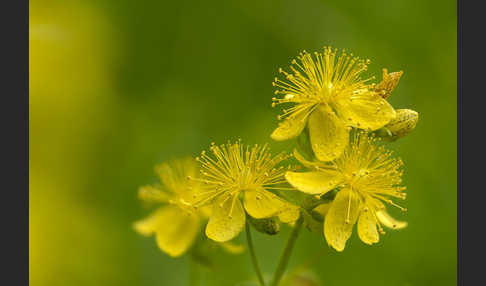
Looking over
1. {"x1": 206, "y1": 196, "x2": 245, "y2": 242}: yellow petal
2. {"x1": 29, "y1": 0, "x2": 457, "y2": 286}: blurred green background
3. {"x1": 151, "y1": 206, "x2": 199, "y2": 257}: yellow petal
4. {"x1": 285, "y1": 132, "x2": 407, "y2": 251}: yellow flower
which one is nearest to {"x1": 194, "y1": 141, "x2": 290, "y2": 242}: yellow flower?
{"x1": 206, "y1": 196, "x2": 245, "y2": 242}: yellow petal

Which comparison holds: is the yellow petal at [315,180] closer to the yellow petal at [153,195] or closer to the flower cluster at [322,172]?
the flower cluster at [322,172]

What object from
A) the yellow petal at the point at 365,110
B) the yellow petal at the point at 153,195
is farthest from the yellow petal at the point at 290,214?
the yellow petal at the point at 153,195

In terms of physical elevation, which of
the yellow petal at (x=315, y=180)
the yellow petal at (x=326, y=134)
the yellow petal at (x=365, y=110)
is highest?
the yellow petal at (x=365, y=110)

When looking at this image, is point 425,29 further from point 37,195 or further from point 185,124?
point 37,195

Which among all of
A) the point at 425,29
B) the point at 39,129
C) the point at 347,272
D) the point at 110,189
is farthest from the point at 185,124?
the point at 425,29

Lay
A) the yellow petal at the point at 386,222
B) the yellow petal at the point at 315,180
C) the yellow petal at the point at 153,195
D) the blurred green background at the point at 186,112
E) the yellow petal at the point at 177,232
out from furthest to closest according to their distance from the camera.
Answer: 1. the blurred green background at the point at 186,112
2. the yellow petal at the point at 153,195
3. the yellow petal at the point at 177,232
4. the yellow petal at the point at 386,222
5. the yellow petal at the point at 315,180

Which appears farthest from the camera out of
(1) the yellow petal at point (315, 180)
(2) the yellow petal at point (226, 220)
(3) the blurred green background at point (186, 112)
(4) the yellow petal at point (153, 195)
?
(3) the blurred green background at point (186, 112)

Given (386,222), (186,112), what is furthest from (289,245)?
(186,112)
